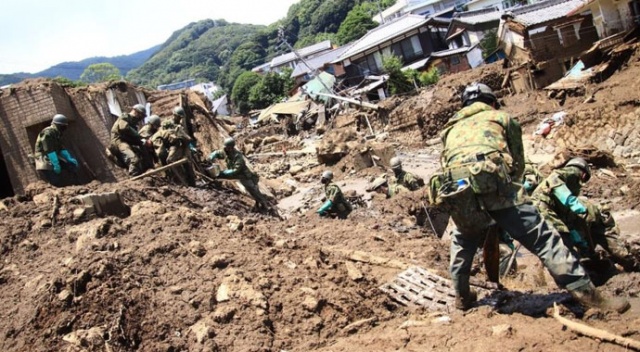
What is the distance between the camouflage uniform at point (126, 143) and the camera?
9016mm

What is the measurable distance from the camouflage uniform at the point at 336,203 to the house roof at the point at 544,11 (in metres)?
16.8

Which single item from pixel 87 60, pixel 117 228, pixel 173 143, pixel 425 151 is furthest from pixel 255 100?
pixel 87 60

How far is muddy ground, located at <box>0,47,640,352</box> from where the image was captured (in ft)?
11.2

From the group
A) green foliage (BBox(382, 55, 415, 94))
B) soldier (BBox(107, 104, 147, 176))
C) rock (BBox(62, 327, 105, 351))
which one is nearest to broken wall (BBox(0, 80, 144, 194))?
soldier (BBox(107, 104, 147, 176))

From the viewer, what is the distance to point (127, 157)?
29.7 ft

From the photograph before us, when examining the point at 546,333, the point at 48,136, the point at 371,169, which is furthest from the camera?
the point at 371,169

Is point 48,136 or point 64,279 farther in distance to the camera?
point 48,136

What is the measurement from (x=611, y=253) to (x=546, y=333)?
2368 millimetres

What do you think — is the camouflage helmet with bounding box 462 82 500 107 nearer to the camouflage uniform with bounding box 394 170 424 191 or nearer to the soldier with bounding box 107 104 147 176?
the camouflage uniform with bounding box 394 170 424 191

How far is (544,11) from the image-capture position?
947 inches

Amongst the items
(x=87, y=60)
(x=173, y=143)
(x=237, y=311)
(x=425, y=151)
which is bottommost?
(x=425, y=151)

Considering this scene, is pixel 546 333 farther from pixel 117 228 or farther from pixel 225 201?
pixel 225 201

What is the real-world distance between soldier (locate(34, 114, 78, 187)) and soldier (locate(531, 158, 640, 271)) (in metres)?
7.12

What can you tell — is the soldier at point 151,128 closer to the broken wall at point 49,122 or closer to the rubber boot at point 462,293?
the broken wall at point 49,122
